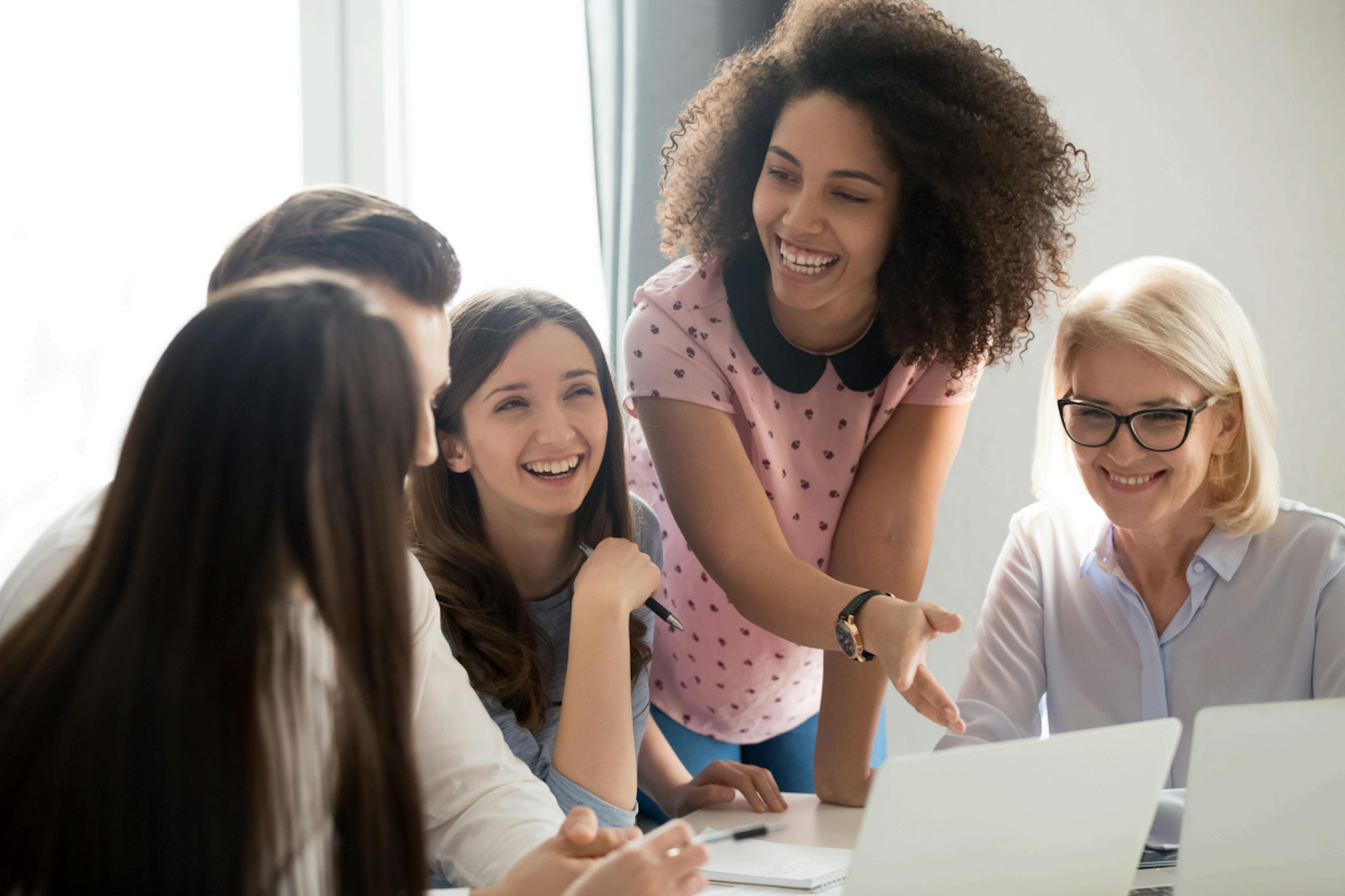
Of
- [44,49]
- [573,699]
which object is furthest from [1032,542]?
[44,49]

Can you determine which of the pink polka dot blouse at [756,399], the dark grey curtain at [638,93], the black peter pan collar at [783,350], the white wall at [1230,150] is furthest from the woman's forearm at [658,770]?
the white wall at [1230,150]

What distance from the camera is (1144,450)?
1377 millimetres

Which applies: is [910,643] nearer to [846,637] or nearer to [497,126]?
[846,637]

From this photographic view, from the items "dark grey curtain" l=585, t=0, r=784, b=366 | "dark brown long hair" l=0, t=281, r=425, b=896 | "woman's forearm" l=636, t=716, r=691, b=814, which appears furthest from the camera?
"dark grey curtain" l=585, t=0, r=784, b=366

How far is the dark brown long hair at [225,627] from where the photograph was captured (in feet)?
2.06

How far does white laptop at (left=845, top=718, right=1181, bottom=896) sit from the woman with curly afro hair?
34 cm

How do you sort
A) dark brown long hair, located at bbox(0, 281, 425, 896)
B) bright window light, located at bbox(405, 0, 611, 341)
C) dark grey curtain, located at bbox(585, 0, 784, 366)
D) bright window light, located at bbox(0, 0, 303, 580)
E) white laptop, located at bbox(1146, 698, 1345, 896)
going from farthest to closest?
1. bright window light, located at bbox(405, 0, 611, 341)
2. dark grey curtain, located at bbox(585, 0, 784, 366)
3. bright window light, located at bbox(0, 0, 303, 580)
4. white laptop, located at bbox(1146, 698, 1345, 896)
5. dark brown long hair, located at bbox(0, 281, 425, 896)

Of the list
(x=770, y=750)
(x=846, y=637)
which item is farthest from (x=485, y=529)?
(x=770, y=750)

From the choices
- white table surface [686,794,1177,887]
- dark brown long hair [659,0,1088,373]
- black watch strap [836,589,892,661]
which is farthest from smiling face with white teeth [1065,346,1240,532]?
white table surface [686,794,1177,887]

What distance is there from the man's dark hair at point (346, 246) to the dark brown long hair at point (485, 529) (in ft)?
0.93

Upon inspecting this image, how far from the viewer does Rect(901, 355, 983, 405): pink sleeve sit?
1.46 m

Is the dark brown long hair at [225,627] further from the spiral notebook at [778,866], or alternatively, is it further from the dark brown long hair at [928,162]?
the dark brown long hair at [928,162]

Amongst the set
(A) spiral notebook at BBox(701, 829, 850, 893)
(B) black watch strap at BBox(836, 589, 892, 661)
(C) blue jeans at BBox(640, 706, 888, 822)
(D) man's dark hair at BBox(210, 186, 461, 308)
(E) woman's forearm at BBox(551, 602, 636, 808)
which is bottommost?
(C) blue jeans at BBox(640, 706, 888, 822)

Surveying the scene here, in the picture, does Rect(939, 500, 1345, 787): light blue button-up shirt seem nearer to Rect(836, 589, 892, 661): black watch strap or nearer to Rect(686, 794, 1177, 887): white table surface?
Rect(686, 794, 1177, 887): white table surface
